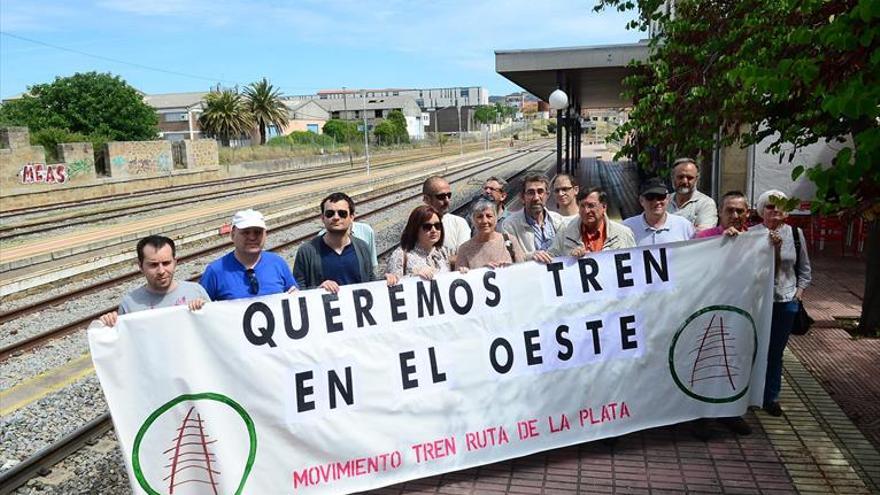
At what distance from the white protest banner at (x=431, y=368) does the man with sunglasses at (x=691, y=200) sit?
3.15 feet

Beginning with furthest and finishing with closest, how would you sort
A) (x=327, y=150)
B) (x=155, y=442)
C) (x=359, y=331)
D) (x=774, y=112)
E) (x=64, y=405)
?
(x=327, y=150) < (x=774, y=112) < (x=64, y=405) < (x=359, y=331) < (x=155, y=442)

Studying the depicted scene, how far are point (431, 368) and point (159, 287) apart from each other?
1802 millimetres

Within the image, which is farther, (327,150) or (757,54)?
(327,150)

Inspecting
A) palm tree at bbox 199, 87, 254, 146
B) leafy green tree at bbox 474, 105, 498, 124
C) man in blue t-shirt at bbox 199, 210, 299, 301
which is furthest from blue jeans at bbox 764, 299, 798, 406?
leafy green tree at bbox 474, 105, 498, 124

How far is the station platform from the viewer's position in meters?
4.24

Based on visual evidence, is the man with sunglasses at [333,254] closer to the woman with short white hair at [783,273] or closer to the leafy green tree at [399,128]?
the woman with short white hair at [783,273]

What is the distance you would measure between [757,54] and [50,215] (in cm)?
2303

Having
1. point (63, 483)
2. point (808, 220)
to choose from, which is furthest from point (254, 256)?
point (808, 220)

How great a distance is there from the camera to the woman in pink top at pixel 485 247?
4.65m

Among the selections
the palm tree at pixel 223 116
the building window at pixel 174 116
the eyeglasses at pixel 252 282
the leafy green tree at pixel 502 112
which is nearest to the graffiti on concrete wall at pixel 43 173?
the eyeglasses at pixel 252 282

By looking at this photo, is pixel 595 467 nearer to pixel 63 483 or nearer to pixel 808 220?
pixel 63 483

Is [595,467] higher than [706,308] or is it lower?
lower

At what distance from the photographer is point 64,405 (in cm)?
627

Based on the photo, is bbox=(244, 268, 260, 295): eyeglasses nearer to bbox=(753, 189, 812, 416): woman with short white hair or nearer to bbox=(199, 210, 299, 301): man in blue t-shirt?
bbox=(199, 210, 299, 301): man in blue t-shirt
